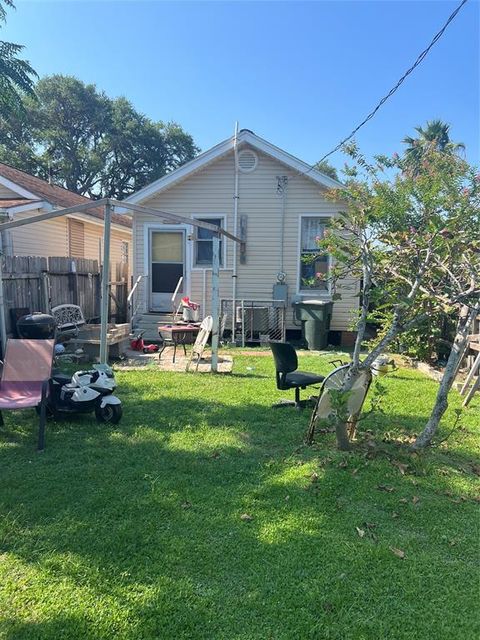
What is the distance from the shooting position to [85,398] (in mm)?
4949

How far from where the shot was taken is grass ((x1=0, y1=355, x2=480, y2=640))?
222cm

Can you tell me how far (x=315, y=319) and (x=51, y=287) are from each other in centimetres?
575

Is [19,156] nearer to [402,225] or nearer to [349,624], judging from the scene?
[402,225]

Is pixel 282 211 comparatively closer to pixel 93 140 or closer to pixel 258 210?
pixel 258 210

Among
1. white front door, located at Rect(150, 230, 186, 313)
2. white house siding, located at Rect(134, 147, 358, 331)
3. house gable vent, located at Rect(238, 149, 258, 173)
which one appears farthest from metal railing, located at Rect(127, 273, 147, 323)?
house gable vent, located at Rect(238, 149, 258, 173)

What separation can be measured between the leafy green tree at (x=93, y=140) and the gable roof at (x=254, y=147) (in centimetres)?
2589

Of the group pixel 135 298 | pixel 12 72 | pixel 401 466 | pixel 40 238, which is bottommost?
pixel 401 466

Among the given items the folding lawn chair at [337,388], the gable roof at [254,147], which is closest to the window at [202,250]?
the gable roof at [254,147]

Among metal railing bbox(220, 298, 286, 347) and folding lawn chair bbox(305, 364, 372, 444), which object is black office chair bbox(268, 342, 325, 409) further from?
metal railing bbox(220, 298, 286, 347)

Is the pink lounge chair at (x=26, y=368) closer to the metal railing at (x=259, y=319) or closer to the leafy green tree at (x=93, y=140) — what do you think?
the metal railing at (x=259, y=319)

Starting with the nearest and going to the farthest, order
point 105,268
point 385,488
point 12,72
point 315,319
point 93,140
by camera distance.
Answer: point 385,488, point 105,268, point 12,72, point 315,319, point 93,140

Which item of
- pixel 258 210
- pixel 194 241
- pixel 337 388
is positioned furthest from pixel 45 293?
pixel 337 388

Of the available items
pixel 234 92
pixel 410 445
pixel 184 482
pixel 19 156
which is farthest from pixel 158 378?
pixel 19 156

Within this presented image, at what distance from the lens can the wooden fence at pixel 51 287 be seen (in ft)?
27.1
